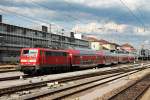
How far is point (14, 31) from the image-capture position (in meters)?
99.6

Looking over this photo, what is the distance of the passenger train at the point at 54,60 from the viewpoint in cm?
3434

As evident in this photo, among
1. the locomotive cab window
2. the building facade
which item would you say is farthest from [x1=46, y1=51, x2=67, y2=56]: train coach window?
the building facade

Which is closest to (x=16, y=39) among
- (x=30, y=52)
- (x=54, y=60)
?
(x=54, y=60)

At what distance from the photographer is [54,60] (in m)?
38.2

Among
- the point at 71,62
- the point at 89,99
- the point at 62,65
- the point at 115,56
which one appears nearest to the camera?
the point at 89,99

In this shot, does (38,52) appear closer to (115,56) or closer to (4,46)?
(115,56)

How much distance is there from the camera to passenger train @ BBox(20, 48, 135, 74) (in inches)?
1352

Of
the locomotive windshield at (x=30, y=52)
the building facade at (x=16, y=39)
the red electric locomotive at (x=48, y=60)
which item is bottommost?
the red electric locomotive at (x=48, y=60)

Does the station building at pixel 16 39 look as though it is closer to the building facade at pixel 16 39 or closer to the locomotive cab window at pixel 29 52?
the building facade at pixel 16 39

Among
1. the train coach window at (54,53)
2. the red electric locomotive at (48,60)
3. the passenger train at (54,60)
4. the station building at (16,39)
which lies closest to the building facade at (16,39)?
the station building at (16,39)

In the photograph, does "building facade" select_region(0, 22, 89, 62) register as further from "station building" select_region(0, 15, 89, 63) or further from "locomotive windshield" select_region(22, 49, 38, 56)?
"locomotive windshield" select_region(22, 49, 38, 56)

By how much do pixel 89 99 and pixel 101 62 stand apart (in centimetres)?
4517

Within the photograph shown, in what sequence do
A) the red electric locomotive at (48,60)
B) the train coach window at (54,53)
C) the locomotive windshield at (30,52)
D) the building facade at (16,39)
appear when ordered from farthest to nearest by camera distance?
the building facade at (16,39), the train coach window at (54,53), the locomotive windshield at (30,52), the red electric locomotive at (48,60)

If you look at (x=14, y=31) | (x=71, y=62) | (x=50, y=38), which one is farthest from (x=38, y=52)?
(x=50, y=38)
